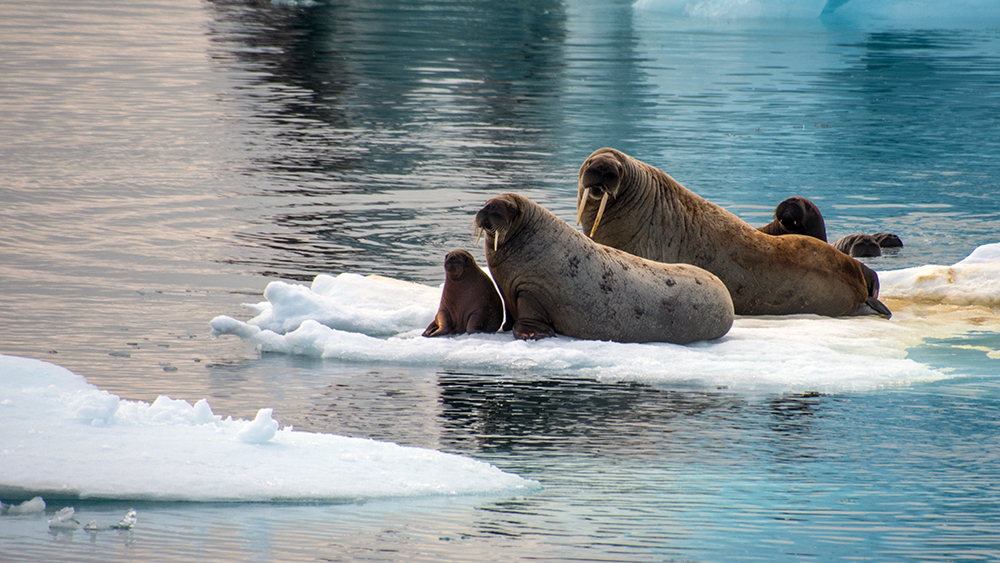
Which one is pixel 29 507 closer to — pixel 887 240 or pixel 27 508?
pixel 27 508

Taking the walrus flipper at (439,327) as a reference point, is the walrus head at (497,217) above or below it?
above

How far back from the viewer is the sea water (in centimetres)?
458

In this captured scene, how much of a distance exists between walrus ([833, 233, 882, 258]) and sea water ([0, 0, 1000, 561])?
194 millimetres

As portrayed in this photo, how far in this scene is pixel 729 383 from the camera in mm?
6863

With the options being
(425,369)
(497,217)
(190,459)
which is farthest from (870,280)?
(190,459)

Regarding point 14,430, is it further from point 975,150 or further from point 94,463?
point 975,150

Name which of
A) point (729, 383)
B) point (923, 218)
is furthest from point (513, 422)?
point (923, 218)

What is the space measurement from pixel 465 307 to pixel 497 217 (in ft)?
2.12

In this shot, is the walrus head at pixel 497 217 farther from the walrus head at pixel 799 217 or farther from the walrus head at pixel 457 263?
A: the walrus head at pixel 799 217

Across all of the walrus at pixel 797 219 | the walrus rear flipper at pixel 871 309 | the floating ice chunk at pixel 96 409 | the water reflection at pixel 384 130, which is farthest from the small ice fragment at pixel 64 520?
the walrus at pixel 797 219

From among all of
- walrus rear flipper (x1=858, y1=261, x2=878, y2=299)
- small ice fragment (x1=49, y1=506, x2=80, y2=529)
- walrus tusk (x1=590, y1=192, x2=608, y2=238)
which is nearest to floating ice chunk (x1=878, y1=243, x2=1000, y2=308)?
walrus rear flipper (x1=858, y1=261, x2=878, y2=299)

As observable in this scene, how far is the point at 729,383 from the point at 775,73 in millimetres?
26724

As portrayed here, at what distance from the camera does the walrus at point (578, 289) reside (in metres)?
7.62

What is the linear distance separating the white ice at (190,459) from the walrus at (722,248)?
390 cm
